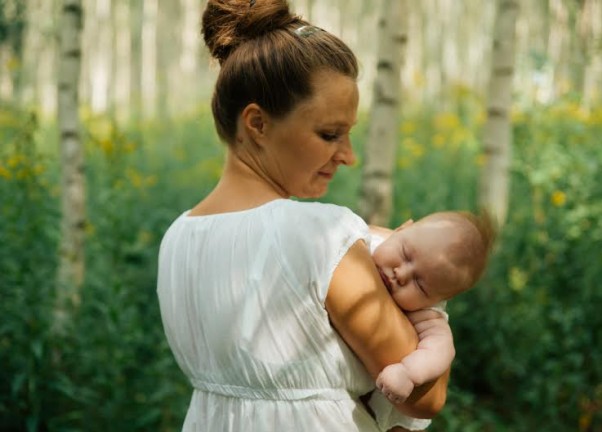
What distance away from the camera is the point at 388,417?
1535 millimetres

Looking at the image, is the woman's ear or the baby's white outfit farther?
the woman's ear

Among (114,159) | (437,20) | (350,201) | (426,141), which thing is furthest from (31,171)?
(437,20)

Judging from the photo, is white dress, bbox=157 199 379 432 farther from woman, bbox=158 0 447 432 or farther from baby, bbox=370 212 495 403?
baby, bbox=370 212 495 403

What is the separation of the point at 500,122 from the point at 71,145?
8.95 feet

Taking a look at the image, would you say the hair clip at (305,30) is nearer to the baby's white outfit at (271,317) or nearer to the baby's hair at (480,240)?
the baby's white outfit at (271,317)

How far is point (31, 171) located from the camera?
11.7 ft

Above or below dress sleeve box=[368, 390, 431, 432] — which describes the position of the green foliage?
below

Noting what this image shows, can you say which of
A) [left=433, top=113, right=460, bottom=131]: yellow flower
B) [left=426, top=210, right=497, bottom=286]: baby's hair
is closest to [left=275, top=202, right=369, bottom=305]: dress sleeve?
[left=426, top=210, right=497, bottom=286]: baby's hair

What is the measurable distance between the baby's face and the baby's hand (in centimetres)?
15

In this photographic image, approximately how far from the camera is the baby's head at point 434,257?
1500 millimetres

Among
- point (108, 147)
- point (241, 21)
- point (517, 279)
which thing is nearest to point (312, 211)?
point (241, 21)

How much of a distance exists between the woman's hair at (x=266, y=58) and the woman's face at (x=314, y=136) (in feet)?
0.07

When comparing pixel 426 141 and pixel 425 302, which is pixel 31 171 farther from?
pixel 426 141

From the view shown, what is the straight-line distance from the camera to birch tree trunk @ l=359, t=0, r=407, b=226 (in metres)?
4.54
